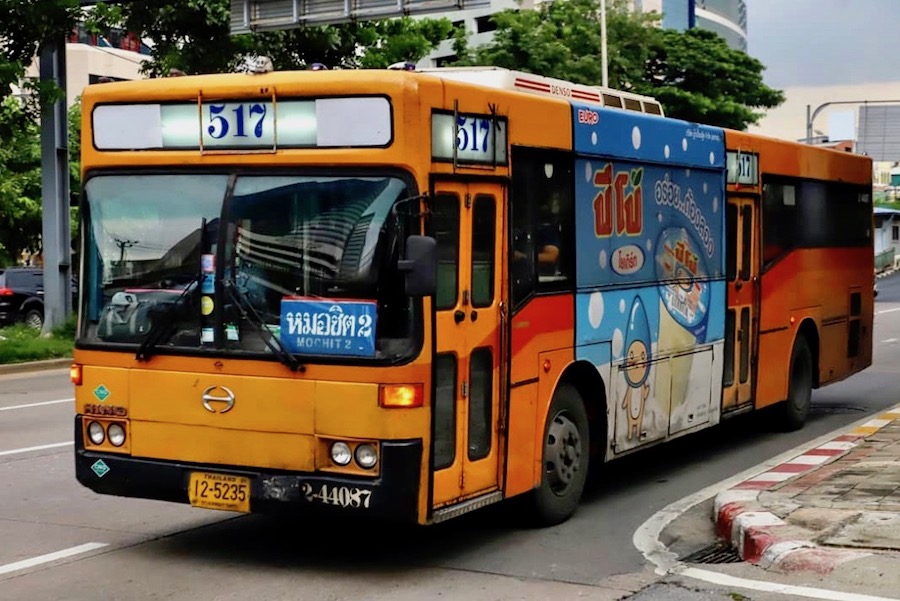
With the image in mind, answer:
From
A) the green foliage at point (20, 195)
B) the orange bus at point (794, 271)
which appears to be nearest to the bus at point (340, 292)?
the orange bus at point (794, 271)

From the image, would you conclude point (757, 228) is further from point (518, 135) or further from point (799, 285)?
point (518, 135)

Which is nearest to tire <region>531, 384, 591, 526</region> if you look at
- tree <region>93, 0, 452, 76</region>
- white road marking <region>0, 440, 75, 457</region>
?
white road marking <region>0, 440, 75, 457</region>

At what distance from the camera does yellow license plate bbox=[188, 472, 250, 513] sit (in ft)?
25.2

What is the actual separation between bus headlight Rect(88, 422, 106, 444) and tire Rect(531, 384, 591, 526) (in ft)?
9.14

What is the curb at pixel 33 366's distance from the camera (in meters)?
23.1

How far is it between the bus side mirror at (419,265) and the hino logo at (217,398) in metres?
1.28

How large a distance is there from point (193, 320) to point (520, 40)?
3715 cm

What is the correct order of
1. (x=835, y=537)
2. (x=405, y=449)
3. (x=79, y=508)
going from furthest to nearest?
(x=79, y=508)
(x=835, y=537)
(x=405, y=449)

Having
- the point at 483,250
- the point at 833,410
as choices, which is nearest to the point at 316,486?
the point at 483,250

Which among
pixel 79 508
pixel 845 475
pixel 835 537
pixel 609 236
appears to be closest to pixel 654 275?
pixel 609 236

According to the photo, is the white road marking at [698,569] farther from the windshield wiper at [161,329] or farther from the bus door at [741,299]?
the windshield wiper at [161,329]

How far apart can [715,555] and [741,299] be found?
4377 millimetres

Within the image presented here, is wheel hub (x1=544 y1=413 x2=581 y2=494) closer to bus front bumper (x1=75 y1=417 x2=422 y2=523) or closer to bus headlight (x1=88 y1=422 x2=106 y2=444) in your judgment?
bus front bumper (x1=75 y1=417 x2=422 y2=523)

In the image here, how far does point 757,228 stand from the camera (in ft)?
42.7
